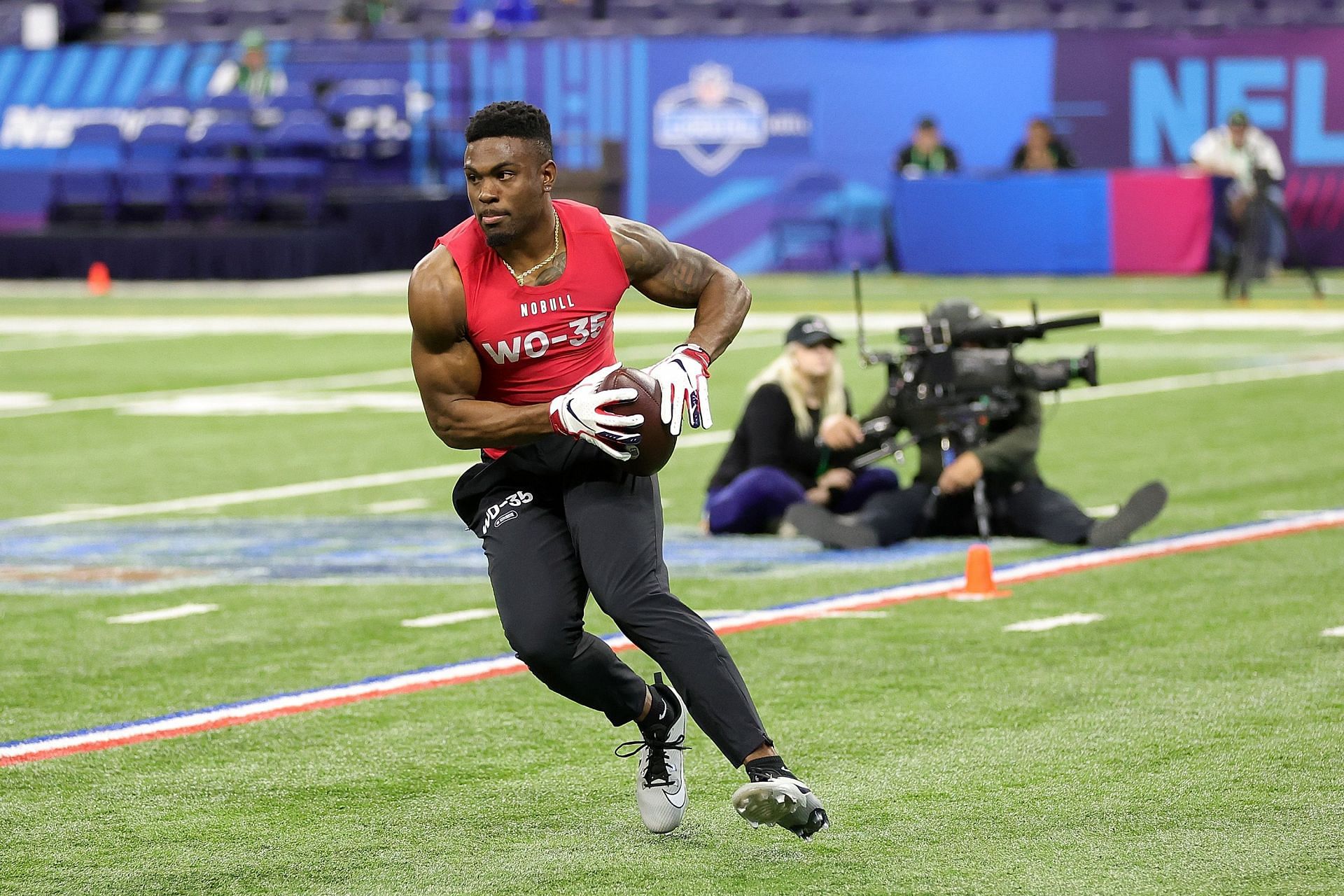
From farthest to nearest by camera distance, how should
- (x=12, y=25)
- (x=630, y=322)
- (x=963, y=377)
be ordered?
(x=12, y=25) < (x=630, y=322) < (x=963, y=377)

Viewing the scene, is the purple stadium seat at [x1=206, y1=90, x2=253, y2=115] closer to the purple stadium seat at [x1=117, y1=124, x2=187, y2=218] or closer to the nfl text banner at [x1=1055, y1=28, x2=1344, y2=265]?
the purple stadium seat at [x1=117, y1=124, x2=187, y2=218]

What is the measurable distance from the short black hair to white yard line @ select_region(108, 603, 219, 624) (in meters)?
4.00

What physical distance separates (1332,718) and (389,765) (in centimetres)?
273

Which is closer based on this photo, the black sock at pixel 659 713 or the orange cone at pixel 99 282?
the black sock at pixel 659 713

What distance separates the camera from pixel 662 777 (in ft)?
18.8

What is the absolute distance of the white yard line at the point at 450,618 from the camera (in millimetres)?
8781

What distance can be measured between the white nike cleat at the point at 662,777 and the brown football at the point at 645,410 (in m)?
0.69

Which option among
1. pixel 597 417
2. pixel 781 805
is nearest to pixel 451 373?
pixel 597 417

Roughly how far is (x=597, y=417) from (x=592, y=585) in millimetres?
453

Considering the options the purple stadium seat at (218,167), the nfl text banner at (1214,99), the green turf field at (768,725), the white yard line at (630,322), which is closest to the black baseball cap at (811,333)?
the green turf field at (768,725)

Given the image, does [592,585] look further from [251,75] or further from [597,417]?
[251,75]

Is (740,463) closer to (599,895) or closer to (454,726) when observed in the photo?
(454,726)

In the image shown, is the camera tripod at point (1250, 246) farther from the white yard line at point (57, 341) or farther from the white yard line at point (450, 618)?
the white yard line at point (450, 618)

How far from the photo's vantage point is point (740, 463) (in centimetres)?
1076
